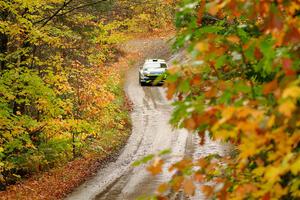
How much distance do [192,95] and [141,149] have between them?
1430 centimetres

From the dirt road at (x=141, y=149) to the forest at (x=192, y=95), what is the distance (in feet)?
2.67

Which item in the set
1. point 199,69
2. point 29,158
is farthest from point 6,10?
point 199,69

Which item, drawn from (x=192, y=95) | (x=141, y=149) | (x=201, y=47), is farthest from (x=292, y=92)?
(x=141, y=149)

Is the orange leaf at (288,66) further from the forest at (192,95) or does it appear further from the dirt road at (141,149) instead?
the dirt road at (141,149)

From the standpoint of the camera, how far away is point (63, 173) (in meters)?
16.3

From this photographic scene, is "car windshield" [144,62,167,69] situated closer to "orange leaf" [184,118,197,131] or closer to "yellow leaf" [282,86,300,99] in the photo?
"orange leaf" [184,118,197,131]

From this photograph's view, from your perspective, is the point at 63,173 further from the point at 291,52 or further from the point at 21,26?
the point at 291,52

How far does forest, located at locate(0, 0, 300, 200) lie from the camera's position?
2.97 m

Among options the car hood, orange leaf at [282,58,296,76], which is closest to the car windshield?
the car hood

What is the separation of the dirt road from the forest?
81cm

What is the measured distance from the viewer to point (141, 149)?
1970 cm

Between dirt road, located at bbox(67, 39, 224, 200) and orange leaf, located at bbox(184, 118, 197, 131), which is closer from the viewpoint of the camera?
orange leaf, located at bbox(184, 118, 197, 131)

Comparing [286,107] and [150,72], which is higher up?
[150,72]

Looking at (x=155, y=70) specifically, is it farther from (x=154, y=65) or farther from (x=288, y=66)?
(x=288, y=66)
